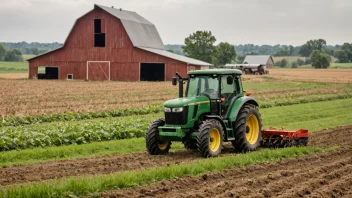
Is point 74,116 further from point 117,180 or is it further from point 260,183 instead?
point 260,183

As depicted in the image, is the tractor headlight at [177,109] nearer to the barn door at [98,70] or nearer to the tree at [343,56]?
the barn door at [98,70]

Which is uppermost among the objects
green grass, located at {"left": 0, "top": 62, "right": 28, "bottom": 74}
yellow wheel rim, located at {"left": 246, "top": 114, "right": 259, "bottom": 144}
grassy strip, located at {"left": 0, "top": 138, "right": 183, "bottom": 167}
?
green grass, located at {"left": 0, "top": 62, "right": 28, "bottom": 74}

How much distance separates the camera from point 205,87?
666 inches

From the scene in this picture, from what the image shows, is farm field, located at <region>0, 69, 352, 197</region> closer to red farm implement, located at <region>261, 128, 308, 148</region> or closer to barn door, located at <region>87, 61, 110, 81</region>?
red farm implement, located at <region>261, 128, 308, 148</region>

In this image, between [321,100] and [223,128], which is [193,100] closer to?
[223,128]

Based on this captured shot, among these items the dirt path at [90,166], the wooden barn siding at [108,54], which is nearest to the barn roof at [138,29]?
the wooden barn siding at [108,54]

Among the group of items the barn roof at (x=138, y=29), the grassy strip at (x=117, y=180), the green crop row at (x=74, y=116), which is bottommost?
the green crop row at (x=74, y=116)

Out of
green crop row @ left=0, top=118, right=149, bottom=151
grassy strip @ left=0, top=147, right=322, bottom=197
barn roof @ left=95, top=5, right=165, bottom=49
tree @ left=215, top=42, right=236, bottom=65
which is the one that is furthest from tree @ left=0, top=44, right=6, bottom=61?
grassy strip @ left=0, top=147, right=322, bottom=197

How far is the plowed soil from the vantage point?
11047 mm

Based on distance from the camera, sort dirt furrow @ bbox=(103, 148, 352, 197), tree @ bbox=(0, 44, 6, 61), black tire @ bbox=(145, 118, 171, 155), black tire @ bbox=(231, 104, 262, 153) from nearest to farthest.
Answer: dirt furrow @ bbox=(103, 148, 352, 197) < black tire @ bbox=(145, 118, 171, 155) < black tire @ bbox=(231, 104, 262, 153) < tree @ bbox=(0, 44, 6, 61)

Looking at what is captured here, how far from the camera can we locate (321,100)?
134 feet

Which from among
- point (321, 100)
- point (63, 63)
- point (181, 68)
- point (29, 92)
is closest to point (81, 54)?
point (63, 63)

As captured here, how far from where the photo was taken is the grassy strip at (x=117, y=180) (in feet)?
33.3

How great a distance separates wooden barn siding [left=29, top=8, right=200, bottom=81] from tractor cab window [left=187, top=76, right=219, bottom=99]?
46128mm
